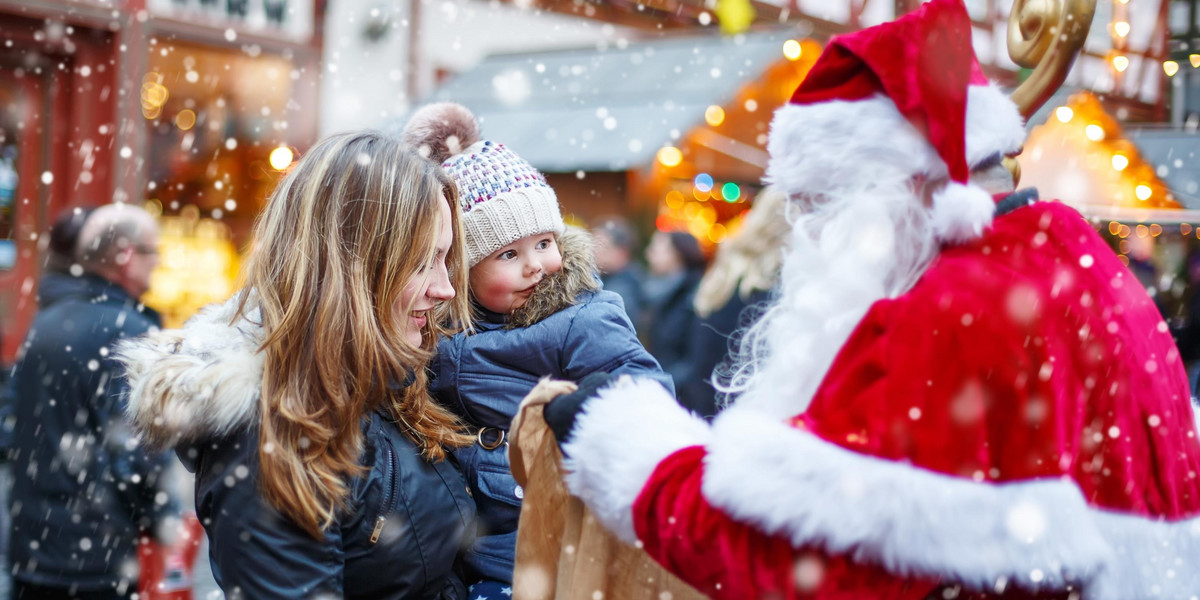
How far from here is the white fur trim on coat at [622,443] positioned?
173cm

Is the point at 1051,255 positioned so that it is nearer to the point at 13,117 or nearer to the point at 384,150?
the point at 384,150

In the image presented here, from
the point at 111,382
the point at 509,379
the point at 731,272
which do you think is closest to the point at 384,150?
the point at 509,379

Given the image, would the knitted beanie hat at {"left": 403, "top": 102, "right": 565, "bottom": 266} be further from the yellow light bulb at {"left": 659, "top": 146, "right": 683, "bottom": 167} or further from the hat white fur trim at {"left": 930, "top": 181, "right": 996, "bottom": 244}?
the yellow light bulb at {"left": 659, "top": 146, "right": 683, "bottom": 167}

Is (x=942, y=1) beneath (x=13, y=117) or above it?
above

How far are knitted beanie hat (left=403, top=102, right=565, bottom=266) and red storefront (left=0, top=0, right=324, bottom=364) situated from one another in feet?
22.5

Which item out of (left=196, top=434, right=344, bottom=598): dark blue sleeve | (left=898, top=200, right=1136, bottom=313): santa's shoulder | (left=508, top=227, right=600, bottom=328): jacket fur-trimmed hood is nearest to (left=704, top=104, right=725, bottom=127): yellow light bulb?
(left=508, top=227, right=600, bottom=328): jacket fur-trimmed hood

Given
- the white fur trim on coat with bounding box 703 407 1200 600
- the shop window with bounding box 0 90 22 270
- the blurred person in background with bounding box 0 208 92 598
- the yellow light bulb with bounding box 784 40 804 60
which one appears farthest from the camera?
the yellow light bulb with bounding box 784 40 804 60

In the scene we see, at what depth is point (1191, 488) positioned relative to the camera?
5.66ft

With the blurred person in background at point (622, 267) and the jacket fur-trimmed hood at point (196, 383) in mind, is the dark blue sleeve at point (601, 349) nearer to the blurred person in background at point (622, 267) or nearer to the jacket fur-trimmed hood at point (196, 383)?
the jacket fur-trimmed hood at point (196, 383)

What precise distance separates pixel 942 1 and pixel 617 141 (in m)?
7.83

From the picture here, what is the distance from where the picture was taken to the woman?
5.72 ft

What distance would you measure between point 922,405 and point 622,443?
1.64ft

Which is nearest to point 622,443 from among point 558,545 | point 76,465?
point 558,545

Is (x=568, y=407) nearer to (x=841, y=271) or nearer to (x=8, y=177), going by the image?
(x=841, y=271)
